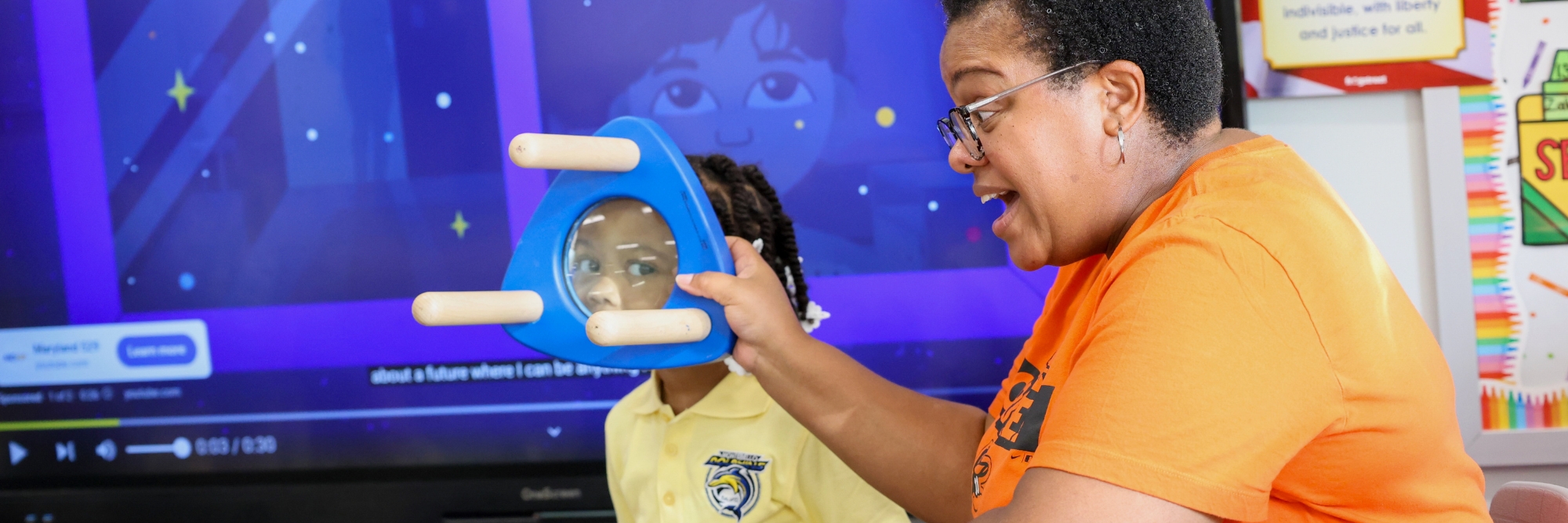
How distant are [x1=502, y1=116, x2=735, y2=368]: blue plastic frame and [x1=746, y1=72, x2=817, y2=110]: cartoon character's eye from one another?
530 mm

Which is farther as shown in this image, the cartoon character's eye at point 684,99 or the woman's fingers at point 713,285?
the cartoon character's eye at point 684,99

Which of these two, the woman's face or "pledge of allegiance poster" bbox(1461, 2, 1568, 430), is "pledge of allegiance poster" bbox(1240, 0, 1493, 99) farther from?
the woman's face

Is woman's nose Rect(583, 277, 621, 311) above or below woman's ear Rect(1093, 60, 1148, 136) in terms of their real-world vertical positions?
below

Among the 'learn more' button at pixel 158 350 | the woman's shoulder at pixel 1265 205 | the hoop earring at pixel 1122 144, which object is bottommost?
the 'learn more' button at pixel 158 350

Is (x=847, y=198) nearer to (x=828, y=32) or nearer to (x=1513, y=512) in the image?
(x=828, y=32)

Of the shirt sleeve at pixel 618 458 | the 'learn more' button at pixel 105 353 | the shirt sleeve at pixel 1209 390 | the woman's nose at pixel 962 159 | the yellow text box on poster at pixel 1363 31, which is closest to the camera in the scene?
the shirt sleeve at pixel 1209 390

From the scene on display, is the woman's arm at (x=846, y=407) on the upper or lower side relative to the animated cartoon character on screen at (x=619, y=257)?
lower

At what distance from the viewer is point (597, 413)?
162 centimetres

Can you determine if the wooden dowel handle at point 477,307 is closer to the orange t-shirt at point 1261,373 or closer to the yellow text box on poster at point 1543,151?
the orange t-shirt at point 1261,373

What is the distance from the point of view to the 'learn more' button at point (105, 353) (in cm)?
173

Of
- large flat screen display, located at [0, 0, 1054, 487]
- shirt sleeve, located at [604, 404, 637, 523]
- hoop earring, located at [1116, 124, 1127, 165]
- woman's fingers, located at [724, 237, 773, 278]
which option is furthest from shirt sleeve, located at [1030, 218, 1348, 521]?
large flat screen display, located at [0, 0, 1054, 487]

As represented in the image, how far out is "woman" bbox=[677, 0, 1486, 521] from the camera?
1.78ft

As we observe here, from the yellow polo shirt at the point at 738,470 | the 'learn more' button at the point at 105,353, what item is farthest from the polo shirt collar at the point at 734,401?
the 'learn more' button at the point at 105,353

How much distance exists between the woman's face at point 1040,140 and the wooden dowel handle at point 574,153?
0.32 meters
